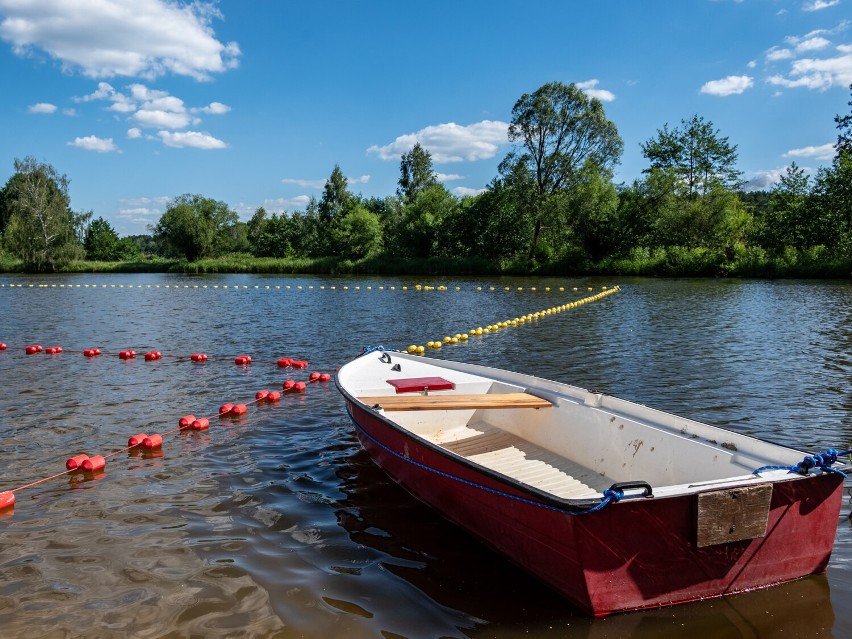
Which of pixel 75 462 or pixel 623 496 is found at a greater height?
pixel 623 496

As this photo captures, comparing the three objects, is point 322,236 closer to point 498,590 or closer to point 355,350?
point 355,350

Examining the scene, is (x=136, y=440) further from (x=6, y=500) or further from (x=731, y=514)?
(x=731, y=514)

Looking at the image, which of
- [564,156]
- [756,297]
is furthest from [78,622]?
[564,156]

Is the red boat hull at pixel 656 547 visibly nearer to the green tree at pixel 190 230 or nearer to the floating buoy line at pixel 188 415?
the floating buoy line at pixel 188 415

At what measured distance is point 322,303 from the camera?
30922 millimetres

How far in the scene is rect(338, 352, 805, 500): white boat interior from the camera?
507cm

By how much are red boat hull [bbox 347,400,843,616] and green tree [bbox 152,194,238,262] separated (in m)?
79.0

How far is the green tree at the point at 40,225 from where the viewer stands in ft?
214

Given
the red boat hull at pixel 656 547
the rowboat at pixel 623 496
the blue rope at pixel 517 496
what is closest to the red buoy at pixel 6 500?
the rowboat at pixel 623 496

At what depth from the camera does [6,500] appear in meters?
6.55

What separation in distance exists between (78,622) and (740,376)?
11698 millimetres

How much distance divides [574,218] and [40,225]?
54.2 metres

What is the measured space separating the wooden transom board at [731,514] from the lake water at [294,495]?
0.65 meters

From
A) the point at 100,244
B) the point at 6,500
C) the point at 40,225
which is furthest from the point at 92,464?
the point at 100,244
